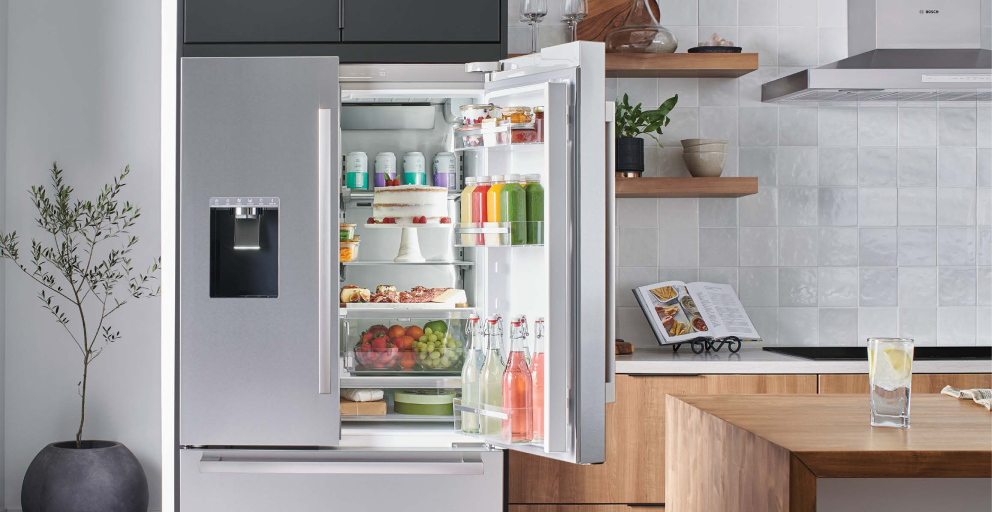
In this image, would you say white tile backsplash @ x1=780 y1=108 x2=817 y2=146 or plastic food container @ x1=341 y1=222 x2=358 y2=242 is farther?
white tile backsplash @ x1=780 y1=108 x2=817 y2=146

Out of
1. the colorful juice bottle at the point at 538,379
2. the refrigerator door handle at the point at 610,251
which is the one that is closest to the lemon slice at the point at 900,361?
the refrigerator door handle at the point at 610,251

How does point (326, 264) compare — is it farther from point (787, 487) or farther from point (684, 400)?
point (787, 487)

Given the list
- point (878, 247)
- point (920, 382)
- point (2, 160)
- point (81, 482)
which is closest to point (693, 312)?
point (920, 382)

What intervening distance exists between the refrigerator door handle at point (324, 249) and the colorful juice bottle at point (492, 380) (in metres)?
0.49

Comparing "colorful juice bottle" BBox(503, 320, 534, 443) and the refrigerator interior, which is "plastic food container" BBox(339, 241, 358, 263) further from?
"colorful juice bottle" BBox(503, 320, 534, 443)

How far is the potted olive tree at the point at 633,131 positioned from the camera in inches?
113

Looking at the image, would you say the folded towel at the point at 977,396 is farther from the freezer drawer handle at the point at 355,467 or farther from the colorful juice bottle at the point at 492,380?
the freezer drawer handle at the point at 355,467

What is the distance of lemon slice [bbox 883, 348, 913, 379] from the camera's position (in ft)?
3.93

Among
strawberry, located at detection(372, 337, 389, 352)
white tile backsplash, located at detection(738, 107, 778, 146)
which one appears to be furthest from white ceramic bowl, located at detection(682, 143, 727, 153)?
strawberry, located at detection(372, 337, 389, 352)

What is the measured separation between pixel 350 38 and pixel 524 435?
1.22 meters

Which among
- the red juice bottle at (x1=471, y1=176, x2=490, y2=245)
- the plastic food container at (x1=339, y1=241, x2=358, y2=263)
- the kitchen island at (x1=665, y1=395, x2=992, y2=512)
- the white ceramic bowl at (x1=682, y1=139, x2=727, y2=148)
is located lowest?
the kitchen island at (x1=665, y1=395, x2=992, y2=512)

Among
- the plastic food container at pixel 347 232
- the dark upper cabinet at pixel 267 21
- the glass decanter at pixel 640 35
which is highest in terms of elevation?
the glass decanter at pixel 640 35

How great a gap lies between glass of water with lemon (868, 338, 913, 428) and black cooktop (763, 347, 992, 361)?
66.1 inches

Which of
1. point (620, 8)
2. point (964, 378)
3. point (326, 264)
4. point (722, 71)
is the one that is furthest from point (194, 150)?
point (964, 378)
